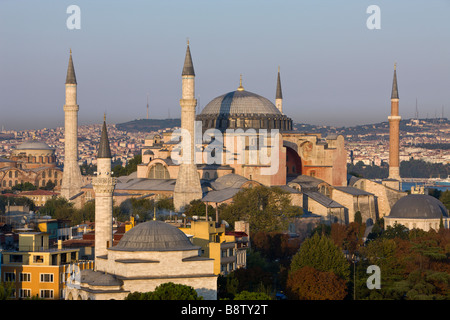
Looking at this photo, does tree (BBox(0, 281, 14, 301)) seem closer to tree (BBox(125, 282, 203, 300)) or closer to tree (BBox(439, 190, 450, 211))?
tree (BBox(125, 282, 203, 300))

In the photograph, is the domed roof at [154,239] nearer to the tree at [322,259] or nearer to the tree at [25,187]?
the tree at [322,259]

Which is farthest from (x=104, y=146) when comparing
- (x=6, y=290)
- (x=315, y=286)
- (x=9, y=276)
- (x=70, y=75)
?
(x=70, y=75)

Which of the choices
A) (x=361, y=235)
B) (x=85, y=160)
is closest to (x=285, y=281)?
(x=361, y=235)

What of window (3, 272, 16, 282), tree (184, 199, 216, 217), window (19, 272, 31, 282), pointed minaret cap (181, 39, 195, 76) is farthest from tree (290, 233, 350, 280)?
pointed minaret cap (181, 39, 195, 76)

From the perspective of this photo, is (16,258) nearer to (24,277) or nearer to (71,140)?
(24,277)

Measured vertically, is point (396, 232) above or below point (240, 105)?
below

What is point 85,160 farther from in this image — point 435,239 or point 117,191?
point 435,239

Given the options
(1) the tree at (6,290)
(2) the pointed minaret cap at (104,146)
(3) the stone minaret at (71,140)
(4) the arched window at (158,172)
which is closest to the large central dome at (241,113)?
(4) the arched window at (158,172)
